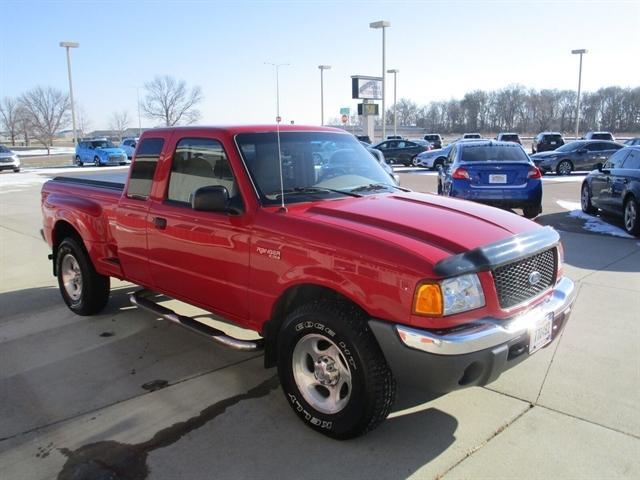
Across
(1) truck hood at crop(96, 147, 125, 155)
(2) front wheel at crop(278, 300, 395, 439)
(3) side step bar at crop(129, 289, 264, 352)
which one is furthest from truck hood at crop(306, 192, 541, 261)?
(1) truck hood at crop(96, 147, 125, 155)

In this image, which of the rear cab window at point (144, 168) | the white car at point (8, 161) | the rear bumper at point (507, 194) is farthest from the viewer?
the white car at point (8, 161)

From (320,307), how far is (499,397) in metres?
1.55

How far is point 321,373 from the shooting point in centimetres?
335

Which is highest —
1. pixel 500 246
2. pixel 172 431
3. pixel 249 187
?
pixel 249 187

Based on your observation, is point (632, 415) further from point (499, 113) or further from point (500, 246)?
point (499, 113)

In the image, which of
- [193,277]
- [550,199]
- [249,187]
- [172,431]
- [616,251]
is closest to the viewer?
[172,431]

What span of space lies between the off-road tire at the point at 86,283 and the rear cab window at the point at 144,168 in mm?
1133

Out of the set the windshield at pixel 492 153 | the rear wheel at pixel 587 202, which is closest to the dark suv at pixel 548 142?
the rear wheel at pixel 587 202

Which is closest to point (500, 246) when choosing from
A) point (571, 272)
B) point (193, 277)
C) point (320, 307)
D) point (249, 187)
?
point (320, 307)

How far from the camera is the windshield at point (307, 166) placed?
12.7 ft

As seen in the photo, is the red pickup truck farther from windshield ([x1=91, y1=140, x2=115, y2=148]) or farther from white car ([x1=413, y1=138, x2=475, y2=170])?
windshield ([x1=91, y1=140, x2=115, y2=148])

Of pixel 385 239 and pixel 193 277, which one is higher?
pixel 385 239

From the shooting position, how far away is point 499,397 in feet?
12.5

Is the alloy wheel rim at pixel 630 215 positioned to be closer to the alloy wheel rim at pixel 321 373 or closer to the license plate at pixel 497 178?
the license plate at pixel 497 178
